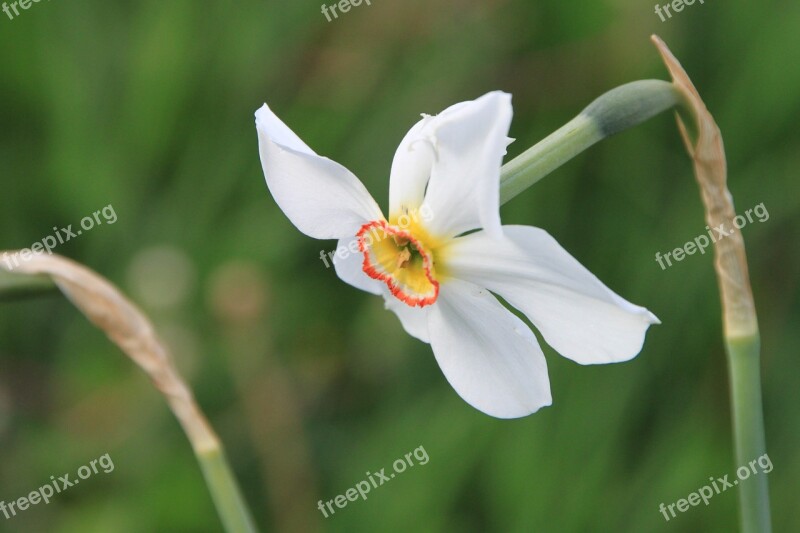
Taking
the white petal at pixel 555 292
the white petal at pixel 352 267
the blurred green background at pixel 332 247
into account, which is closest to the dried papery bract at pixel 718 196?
the white petal at pixel 555 292

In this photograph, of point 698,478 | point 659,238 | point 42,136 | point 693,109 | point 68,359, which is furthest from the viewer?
point 42,136

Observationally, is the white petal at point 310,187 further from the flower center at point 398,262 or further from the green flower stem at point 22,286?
the green flower stem at point 22,286

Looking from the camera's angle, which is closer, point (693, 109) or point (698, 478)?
point (693, 109)

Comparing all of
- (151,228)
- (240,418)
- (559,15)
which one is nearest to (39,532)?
(240,418)

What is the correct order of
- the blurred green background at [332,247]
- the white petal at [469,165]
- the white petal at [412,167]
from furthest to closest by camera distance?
the blurred green background at [332,247] < the white petal at [412,167] < the white petal at [469,165]

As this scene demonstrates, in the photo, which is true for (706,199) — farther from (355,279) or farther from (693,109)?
(355,279)

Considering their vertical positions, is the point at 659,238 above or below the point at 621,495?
above

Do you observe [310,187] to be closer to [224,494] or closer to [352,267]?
[352,267]
